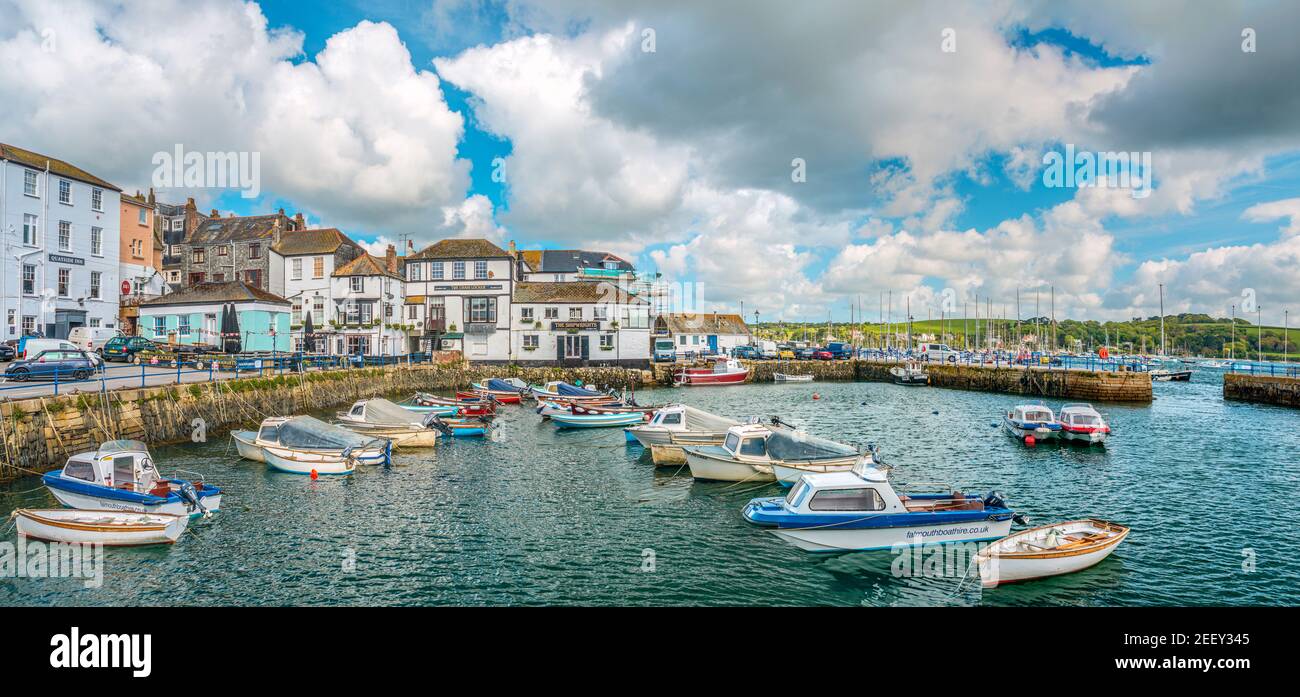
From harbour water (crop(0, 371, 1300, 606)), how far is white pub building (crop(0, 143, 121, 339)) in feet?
99.1

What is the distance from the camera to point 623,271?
88250 mm

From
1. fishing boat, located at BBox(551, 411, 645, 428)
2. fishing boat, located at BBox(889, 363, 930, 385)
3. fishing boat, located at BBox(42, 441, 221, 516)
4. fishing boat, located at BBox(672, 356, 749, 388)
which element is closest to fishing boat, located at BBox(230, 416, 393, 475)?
fishing boat, located at BBox(42, 441, 221, 516)

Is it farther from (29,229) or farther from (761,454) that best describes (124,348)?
(761,454)

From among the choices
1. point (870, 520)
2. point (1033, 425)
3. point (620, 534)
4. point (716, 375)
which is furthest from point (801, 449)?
point (716, 375)

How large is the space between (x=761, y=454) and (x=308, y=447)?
1977cm

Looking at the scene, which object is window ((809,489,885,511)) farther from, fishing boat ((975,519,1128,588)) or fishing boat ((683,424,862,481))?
fishing boat ((683,424,862,481))

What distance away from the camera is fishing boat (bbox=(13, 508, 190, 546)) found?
17.7 m

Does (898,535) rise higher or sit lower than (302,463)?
lower

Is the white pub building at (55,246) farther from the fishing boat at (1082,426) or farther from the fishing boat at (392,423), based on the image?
the fishing boat at (1082,426)

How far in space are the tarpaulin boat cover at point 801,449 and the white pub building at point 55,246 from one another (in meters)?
56.3

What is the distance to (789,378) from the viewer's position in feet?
291
